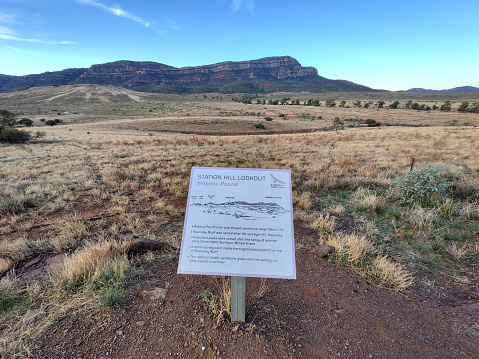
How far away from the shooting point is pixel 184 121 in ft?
110

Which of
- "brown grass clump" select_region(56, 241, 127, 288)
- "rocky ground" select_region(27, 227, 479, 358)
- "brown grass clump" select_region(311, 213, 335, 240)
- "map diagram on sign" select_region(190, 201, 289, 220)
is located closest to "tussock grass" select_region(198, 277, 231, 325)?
"rocky ground" select_region(27, 227, 479, 358)

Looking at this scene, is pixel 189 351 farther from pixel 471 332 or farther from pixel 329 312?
pixel 471 332

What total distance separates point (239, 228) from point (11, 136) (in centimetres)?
2410

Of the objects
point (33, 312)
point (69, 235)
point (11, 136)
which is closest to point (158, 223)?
point (69, 235)

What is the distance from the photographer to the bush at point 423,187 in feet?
18.3

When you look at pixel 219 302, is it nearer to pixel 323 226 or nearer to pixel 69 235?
pixel 323 226

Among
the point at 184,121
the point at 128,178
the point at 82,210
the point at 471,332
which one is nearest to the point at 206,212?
the point at 471,332

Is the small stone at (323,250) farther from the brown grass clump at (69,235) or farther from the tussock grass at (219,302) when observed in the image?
the brown grass clump at (69,235)

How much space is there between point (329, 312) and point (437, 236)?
306 centimetres

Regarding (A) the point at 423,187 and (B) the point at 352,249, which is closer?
(B) the point at 352,249

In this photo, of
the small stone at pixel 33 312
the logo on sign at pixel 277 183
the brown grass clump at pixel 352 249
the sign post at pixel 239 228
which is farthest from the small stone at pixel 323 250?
the small stone at pixel 33 312

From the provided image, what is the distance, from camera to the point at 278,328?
239 cm

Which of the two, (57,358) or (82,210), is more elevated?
(57,358)

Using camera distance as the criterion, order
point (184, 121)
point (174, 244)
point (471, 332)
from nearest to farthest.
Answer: point (471, 332) < point (174, 244) < point (184, 121)
